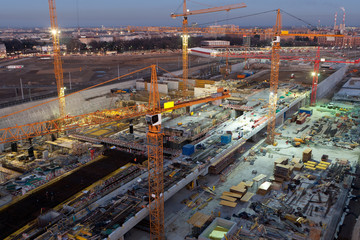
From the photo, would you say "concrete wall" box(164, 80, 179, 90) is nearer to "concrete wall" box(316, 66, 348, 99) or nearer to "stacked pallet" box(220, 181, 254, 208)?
"concrete wall" box(316, 66, 348, 99)

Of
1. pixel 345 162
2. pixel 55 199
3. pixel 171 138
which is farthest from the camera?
pixel 171 138

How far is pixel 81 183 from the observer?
72.5ft

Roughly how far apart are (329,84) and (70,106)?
48.1 meters

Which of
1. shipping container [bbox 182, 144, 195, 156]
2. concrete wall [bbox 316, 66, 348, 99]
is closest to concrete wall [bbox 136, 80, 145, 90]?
shipping container [bbox 182, 144, 195, 156]

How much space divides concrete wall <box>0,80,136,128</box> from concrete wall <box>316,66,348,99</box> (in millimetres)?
32777

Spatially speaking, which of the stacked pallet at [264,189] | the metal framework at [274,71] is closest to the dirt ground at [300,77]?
the metal framework at [274,71]

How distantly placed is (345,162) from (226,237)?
1629 centimetres

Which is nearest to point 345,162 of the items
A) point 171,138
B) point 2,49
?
point 171,138

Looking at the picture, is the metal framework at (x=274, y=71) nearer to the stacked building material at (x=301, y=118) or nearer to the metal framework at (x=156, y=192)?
the stacked building material at (x=301, y=118)

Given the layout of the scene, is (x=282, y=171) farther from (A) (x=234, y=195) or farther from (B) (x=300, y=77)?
(B) (x=300, y=77)

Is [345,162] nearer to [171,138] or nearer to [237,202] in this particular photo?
[237,202]

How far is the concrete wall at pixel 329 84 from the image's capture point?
54.5m

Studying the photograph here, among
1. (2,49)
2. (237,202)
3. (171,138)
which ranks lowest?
(237,202)

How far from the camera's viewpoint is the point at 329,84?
61.0 meters
